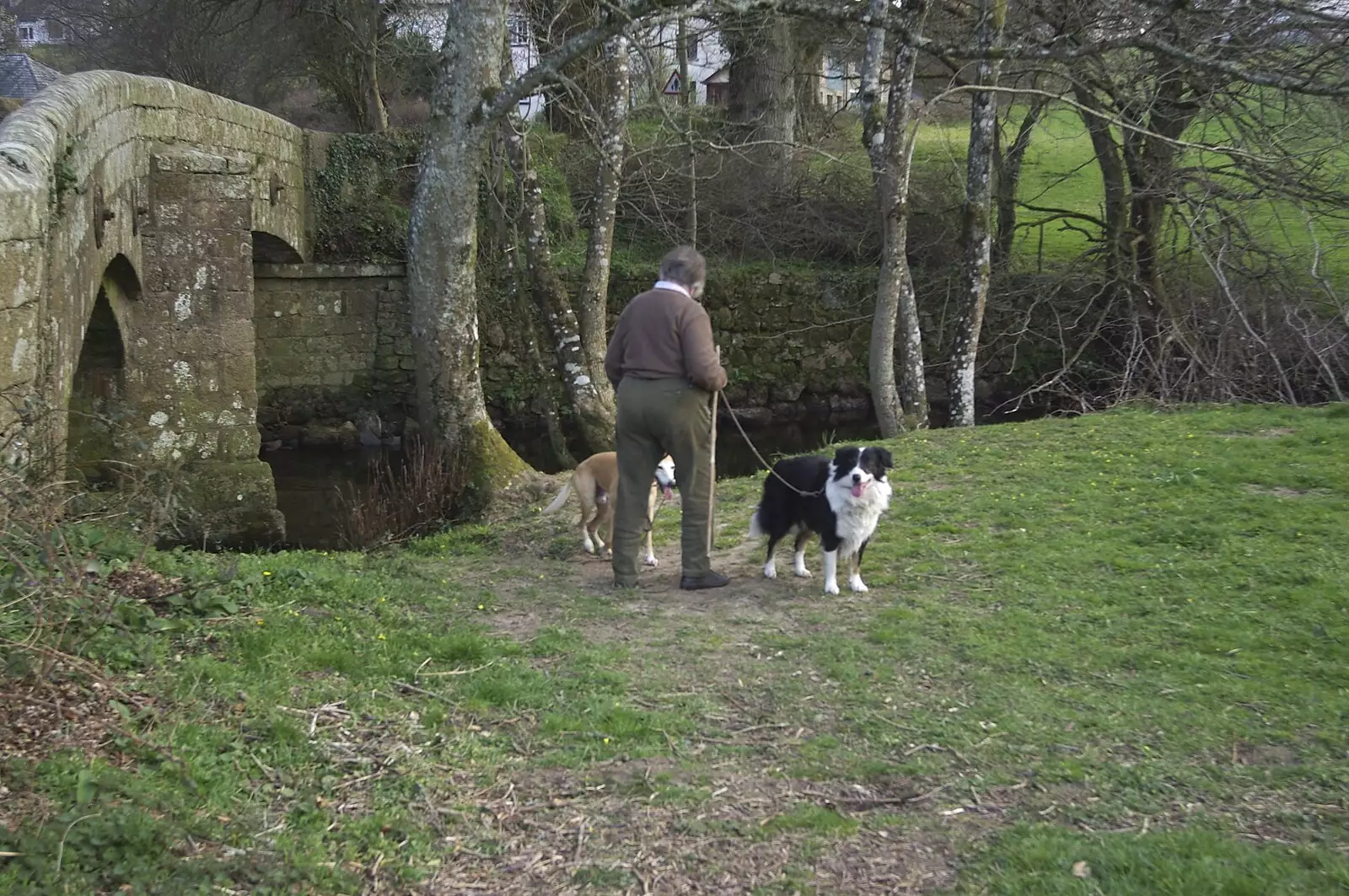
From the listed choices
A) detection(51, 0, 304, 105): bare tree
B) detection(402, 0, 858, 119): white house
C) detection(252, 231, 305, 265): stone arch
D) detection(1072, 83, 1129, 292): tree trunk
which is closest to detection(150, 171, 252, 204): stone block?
detection(402, 0, 858, 119): white house

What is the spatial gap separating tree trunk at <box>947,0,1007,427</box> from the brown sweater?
8212 millimetres

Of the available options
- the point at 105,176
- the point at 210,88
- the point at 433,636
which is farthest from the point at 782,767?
the point at 210,88

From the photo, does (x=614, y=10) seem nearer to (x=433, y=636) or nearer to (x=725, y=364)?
(x=433, y=636)

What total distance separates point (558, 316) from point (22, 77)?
33.0 ft

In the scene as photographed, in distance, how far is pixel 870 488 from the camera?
735 cm

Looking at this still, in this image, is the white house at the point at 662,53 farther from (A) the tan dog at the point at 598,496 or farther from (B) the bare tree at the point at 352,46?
(A) the tan dog at the point at 598,496

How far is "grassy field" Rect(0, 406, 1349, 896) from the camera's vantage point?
4.02 meters

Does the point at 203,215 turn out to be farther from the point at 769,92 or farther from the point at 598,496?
the point at 769,92

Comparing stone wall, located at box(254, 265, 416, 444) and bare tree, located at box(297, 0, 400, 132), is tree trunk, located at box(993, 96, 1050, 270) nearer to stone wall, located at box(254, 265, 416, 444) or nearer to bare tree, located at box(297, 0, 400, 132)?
stone wall, located at box(254, 265, 416, 444)

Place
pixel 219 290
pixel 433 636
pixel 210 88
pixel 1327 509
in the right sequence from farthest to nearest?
pixel 210 88
pixel 219 290
pixel 1327 509
pixel 433 636

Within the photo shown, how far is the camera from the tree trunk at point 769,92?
2298 cm

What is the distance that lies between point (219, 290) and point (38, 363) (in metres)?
5.56

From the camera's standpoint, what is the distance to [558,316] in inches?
587

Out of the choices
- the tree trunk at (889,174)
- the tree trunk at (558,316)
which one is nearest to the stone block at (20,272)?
the tree trunk at (558,316)
